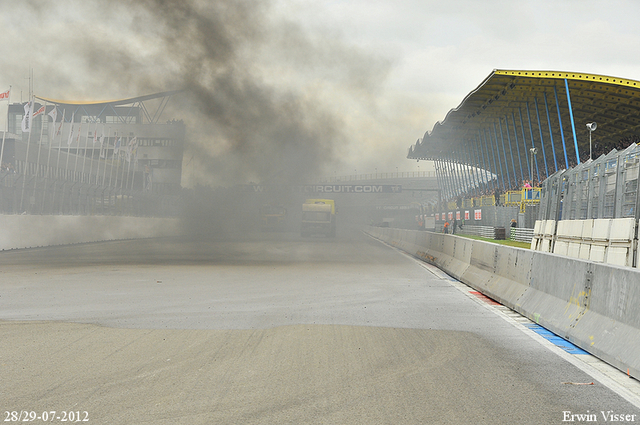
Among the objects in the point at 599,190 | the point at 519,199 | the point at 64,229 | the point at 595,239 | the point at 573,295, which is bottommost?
the point at 64,229

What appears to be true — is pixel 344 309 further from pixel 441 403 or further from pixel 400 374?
pixel 441 403

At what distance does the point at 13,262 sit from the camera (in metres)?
17.5

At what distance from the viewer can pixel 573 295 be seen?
6957mm

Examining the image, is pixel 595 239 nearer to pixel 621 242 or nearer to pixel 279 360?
pixel 621 242

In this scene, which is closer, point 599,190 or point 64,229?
point 599,190

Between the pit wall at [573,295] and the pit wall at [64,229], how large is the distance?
18.3 meters

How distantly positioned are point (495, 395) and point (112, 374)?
116 inches

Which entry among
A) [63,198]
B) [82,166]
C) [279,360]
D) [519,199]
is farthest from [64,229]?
[519,199]

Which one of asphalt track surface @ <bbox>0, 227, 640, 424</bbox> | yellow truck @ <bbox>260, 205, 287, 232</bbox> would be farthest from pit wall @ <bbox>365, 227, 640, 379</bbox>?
yellow truck @ <bbox>260, 205, 287, 232</bbox>

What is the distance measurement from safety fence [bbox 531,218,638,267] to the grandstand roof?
22017mm

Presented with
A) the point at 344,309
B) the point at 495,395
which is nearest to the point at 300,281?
the point at 344,309

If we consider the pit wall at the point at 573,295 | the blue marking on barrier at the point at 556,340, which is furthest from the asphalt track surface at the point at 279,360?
the pit wall at the point at 573,295

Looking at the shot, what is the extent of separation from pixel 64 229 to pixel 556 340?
25.0 meters

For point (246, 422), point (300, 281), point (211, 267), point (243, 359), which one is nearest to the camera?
point (246, 422)
